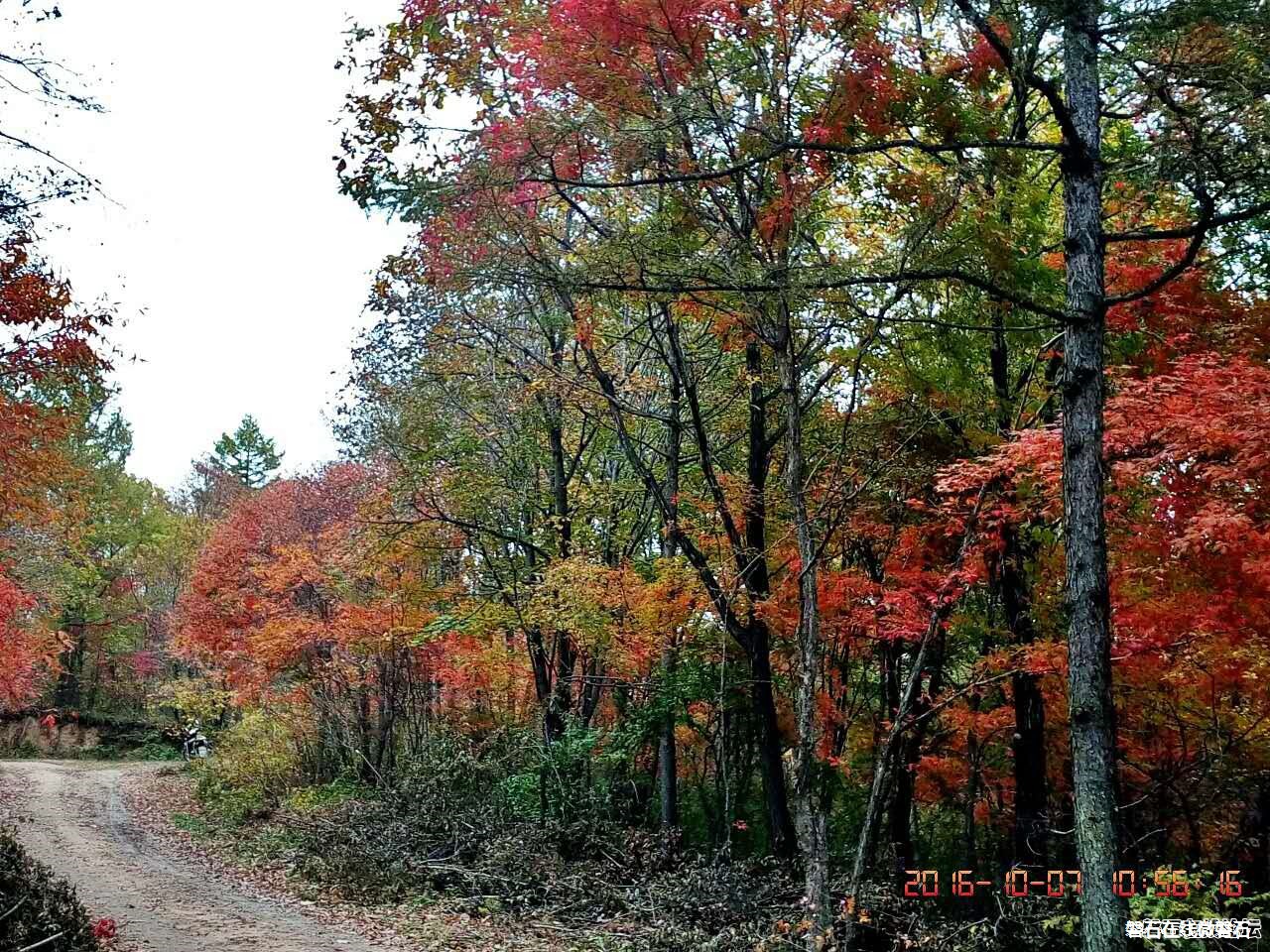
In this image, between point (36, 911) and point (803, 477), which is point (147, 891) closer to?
point (36, 911)

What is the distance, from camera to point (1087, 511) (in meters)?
5.43

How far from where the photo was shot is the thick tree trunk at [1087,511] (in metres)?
5.14

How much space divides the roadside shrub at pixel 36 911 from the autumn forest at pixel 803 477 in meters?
3.47

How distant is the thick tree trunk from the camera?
5.14 metres

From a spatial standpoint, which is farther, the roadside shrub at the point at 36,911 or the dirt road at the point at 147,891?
the dirt road at the point at 147,891

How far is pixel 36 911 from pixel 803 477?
7.91m

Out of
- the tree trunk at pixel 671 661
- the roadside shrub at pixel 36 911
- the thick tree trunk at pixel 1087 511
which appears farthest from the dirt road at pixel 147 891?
the thick tree trunk at pixel 1087 511

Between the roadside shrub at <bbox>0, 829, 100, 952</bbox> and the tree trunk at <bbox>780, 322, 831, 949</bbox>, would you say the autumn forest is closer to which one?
the tree trunk at <bbox>780, 322, 831, 949</bbox>

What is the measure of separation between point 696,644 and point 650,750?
488 centimetres
